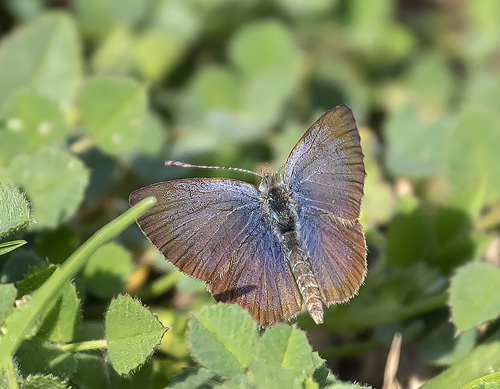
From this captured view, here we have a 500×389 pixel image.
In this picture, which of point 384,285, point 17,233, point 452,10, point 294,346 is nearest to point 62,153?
point 17,233

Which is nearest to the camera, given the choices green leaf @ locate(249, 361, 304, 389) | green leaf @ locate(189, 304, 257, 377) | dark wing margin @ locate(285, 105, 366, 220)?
green leaf @ locate(249, 361, 304, 389)

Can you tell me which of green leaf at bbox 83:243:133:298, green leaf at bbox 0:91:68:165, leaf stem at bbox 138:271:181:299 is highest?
green leaf at bbox 0:91:68:165

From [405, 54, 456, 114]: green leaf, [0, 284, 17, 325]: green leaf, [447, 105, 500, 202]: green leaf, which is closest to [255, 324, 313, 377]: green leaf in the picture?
[0, 284, 17, 325]: green leaf

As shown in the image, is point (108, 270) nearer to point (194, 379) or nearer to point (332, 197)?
point (194, 379)

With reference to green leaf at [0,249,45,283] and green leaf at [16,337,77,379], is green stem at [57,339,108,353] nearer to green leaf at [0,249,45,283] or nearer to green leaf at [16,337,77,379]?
green leaf at [16,337,77,379]

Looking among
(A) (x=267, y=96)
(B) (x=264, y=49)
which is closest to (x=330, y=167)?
(A) (x=267, y=96)

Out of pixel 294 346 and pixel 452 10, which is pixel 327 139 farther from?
pixel 452 10

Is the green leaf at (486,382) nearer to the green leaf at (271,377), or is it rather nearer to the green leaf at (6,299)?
the green leaf at (271,377)

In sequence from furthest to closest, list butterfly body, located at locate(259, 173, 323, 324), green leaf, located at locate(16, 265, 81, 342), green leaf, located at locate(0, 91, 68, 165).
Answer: green leaf, located at locate(0, 91, 68, 165) < butterfly body, located at locate(259, 173, 323, 324) < green leaf, located at locate(16, 265, 81, 342)
